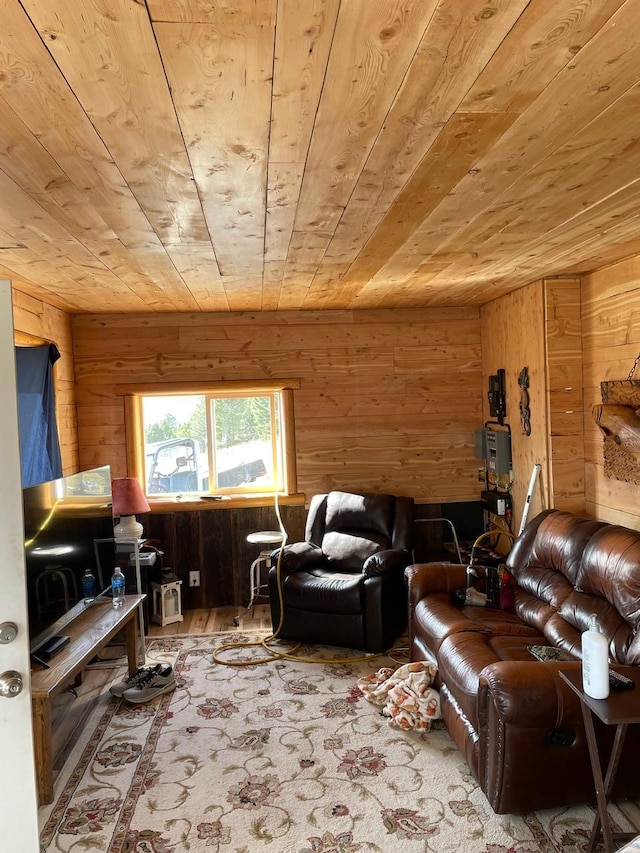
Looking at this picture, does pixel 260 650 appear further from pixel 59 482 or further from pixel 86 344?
pixel 86 344

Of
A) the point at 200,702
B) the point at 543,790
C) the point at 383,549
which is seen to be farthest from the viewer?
the point at 383,549

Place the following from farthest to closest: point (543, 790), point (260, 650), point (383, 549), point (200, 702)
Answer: point (383, 549) < point (260, 650) < point (200, 702) < point (543, 790)

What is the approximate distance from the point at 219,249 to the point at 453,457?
3.17 metres

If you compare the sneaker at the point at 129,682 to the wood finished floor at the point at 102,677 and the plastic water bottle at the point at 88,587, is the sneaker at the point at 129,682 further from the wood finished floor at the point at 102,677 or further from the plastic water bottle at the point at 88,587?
the plastic water bottle at the point at 88,587

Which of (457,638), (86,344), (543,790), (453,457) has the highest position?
(86,344)

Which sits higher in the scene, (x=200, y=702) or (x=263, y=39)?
(x=263, y=39)

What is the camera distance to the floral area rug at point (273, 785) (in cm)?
241

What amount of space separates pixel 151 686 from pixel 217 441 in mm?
2313

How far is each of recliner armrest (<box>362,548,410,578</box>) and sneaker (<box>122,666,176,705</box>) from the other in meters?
1.42

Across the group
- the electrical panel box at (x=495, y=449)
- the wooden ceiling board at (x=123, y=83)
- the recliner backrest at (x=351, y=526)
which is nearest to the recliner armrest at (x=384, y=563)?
the recliner backrest at (x=351, y=526)

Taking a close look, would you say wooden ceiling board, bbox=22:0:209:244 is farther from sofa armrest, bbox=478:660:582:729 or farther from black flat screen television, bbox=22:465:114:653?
sofa armrest, bbox=478:660:582:729

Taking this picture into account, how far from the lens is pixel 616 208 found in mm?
2631

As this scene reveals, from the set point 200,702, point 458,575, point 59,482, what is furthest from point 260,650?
point 59,482

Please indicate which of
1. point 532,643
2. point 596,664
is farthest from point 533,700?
point 532,643
